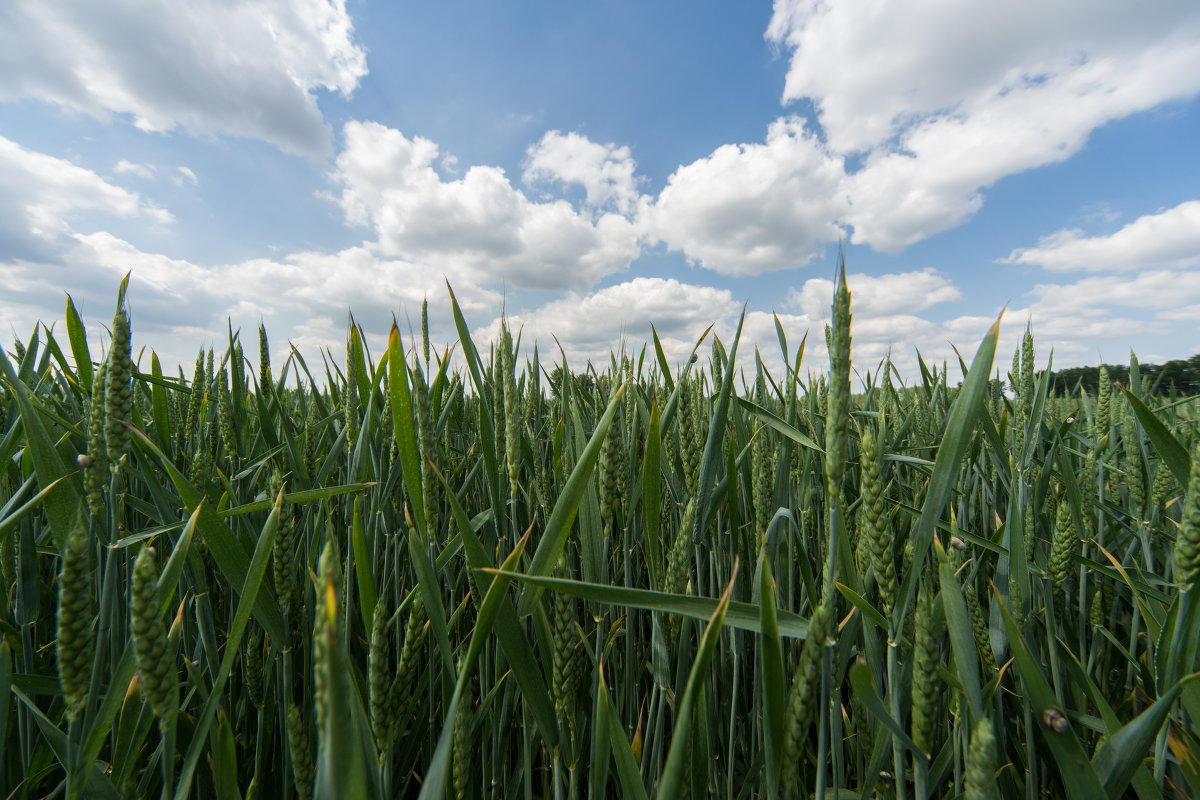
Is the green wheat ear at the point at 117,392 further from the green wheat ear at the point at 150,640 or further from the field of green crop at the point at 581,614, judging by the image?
the green wheat ear at the point at 150,640

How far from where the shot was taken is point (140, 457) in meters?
0.99

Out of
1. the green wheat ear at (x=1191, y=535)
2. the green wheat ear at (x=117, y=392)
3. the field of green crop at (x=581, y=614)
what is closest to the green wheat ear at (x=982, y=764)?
the field of green crop at (x=581, y=614)

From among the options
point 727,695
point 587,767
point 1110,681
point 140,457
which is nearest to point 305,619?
point 140,457

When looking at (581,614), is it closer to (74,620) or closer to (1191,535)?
(74,620)

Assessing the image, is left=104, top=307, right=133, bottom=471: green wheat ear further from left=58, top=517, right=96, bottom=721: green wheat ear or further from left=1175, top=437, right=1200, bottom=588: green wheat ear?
left=1175, top=437, right=1200, bottom=588: green wheat ear

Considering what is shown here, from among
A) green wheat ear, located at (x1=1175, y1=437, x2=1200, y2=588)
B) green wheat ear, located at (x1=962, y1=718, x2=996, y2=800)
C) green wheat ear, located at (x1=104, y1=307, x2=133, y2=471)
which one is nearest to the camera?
green wheat ear, located at (x1=962, y1=718, x2=996, y2=800)

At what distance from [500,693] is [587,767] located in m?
0.20

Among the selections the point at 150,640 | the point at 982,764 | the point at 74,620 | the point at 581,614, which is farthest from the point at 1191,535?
the point at 74,620

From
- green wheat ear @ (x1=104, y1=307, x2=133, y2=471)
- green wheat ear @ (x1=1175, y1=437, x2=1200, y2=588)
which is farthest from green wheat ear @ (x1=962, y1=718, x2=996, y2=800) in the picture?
green wheat ear @ (x1=104, y1=307, x2=133, y2=471)

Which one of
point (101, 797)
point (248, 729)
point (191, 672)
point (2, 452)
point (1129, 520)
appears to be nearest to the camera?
point (101, 797)

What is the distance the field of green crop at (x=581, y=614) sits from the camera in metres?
0.57

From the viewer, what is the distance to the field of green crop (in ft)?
1.86

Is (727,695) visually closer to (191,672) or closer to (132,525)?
(191,672)

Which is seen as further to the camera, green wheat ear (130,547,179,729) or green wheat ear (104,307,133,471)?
green wheat ear (104,307,133,471)
